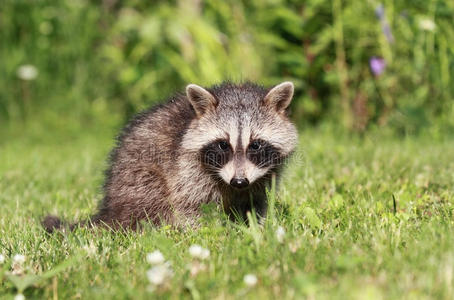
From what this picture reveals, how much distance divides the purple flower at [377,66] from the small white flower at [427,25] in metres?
0.79

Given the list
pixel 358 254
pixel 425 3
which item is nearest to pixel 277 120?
pixel 358 254

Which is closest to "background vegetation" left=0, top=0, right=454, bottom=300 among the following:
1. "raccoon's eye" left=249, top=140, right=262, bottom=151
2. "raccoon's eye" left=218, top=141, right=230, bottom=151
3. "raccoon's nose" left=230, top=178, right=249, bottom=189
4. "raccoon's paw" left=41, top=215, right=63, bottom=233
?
"raccoon's paw" left=41, top=215, right=63, bottom=233

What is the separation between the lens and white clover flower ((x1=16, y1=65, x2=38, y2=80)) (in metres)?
8.80

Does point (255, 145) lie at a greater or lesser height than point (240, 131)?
lesser

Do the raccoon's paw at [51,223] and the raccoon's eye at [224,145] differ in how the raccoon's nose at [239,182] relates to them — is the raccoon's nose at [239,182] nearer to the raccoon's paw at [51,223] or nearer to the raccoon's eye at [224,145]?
the raccoon's eye at [224,145]

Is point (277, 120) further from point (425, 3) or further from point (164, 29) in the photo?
point (164, 29)

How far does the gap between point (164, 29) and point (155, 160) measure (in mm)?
4792

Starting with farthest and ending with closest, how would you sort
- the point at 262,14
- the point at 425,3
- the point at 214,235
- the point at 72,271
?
the point at 262,14 → the point at 425,3 → the point at 214,235 → the point at 72,271

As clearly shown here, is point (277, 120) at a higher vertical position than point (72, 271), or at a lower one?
higher

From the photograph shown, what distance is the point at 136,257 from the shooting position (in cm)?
303

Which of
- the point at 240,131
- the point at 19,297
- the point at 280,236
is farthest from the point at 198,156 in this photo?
the point at 19,297

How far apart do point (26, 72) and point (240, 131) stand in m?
5.89

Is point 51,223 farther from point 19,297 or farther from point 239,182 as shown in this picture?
point 19,297

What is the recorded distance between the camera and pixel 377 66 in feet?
23.6
